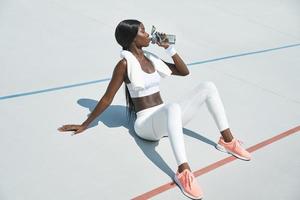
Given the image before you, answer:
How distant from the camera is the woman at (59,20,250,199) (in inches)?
134

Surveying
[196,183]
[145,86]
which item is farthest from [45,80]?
[196,183]

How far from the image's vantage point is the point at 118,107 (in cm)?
430

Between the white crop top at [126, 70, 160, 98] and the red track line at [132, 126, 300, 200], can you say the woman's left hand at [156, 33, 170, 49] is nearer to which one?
the white crop top at [126, 70, 160, 98]

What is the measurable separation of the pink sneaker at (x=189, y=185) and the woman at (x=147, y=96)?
65 mm

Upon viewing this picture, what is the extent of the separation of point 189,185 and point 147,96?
0.86m

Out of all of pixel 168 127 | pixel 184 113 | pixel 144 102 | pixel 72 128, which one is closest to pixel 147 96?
pixel 144 102

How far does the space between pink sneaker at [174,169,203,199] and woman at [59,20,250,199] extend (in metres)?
0.06

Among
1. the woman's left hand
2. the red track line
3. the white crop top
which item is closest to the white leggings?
the white crop top

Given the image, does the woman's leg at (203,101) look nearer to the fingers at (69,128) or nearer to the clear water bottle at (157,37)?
the clear water bottle at (157,37)

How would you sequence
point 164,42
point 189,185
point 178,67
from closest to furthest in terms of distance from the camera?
point 189,185 → point 164,42 → point 178,67

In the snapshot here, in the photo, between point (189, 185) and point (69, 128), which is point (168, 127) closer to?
point (189, 185)

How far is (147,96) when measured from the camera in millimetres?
3537

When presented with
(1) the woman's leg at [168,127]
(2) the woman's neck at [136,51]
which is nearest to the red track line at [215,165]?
(1) the woman's leg at [168,127]

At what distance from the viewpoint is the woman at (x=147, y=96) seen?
3.40 meters
